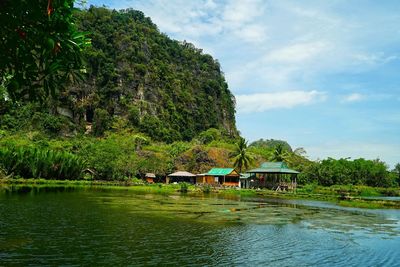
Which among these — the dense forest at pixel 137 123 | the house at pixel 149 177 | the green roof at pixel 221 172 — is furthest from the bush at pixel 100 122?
the green roof at pixel 221 172

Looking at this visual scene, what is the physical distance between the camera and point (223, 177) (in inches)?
3132

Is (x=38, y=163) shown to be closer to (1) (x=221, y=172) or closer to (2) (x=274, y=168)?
(1) (x=221, y=172)

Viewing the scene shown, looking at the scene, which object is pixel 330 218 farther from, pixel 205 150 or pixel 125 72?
pixel 125 72

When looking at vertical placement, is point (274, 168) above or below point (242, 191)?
above

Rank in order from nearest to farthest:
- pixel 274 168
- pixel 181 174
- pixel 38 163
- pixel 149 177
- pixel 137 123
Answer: pixel 38 163, pixel 274 168, pixel 181 174, pixel 149 177, pixel 137 123

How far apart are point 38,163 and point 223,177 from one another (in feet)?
117

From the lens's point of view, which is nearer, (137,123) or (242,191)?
(242,191)

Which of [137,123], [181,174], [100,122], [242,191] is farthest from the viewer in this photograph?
[137,123]

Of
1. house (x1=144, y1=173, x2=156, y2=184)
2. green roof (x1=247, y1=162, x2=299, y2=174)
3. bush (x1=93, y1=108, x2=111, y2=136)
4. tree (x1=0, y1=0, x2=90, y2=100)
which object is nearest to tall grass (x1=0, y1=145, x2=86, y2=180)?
house (x1=144, y1=173, x2=156, y2=184)

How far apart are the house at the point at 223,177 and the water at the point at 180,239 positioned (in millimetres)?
49144

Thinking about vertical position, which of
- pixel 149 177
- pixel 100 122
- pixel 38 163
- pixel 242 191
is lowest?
pixel 242 191

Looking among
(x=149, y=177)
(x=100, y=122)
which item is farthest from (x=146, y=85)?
(x=149, y=177)

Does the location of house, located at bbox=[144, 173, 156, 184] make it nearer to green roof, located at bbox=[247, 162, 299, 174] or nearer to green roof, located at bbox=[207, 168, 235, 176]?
green roof, located at bbox=[207, 168, 235, 176]

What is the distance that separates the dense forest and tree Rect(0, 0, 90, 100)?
38.1 m
